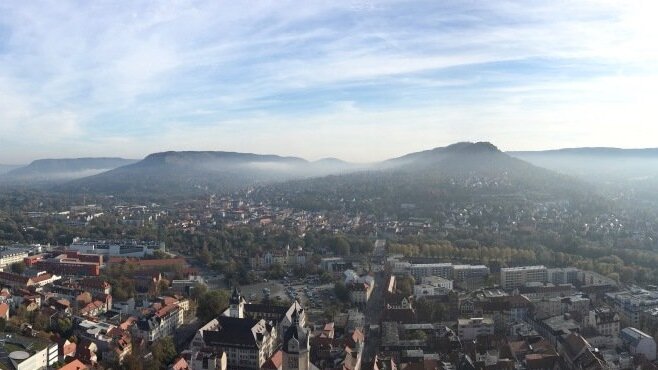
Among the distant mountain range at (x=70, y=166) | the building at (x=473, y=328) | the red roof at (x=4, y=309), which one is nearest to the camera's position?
the red roof at (x=4, y=309)

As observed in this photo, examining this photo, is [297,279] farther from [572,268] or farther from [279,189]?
[279,189]

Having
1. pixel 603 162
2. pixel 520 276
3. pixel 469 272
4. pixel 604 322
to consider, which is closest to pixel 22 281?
pixel 469 272

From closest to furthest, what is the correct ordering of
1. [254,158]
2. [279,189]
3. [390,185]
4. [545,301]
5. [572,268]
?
[545,301] → [572,268] → [390,185] → [279,189] → [254,158]

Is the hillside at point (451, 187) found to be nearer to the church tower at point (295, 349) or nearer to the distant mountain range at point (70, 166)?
the church tower at point (295, 349)

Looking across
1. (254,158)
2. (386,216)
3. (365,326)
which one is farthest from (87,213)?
(254,158)

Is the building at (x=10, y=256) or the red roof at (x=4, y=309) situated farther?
the building at (x=10, y=256)

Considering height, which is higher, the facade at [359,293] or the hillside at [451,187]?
the hillside at [451,187]

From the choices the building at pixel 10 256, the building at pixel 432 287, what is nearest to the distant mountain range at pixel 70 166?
the building at pixel 10 256
